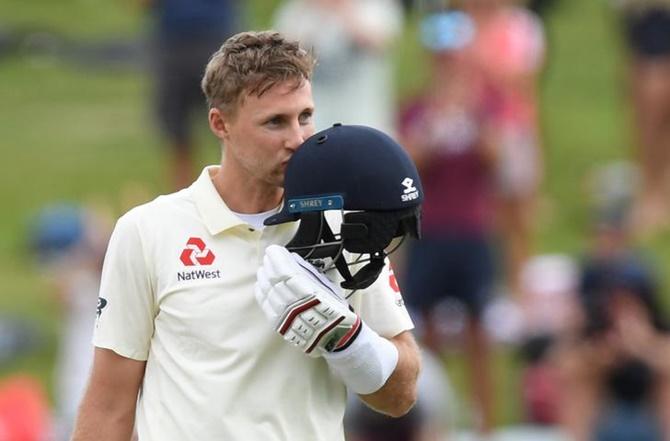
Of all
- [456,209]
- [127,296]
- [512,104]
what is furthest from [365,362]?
[512,104]

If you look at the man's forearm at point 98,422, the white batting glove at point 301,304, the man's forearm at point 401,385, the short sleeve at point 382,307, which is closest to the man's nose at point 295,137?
the white batting glove at point 301,304

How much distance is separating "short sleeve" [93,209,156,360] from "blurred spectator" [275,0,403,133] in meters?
6.09

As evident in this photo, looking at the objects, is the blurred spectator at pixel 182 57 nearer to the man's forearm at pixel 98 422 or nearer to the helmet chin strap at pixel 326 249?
the man's forearm at pixel 98 422

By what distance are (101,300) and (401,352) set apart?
2.54 ft

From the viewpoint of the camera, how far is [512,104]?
10.6 meters

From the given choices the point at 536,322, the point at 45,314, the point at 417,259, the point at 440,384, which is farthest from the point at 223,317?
the point at 45,314

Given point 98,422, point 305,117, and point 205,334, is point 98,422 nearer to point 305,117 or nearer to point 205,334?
point 205,334

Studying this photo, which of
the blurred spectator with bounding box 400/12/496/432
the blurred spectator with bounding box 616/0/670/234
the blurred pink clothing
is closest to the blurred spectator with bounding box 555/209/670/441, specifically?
the blurred spectator with bounding box 400/12/496/432

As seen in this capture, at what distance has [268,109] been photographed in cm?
438

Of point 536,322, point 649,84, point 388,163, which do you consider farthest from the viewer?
point 649,84

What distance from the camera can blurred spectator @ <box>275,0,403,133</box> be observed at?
10.6 meters

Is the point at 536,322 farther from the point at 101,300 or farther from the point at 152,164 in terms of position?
the point at 101,300

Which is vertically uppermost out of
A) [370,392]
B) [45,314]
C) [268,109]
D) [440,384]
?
[268,109]

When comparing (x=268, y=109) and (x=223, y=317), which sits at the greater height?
(x=268, y=109)
